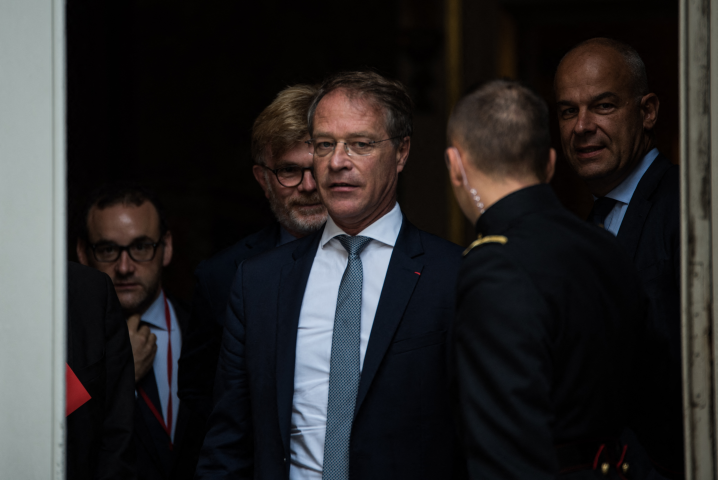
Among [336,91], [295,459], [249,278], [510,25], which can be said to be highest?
[510,25]

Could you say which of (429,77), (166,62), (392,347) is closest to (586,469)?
(392,347)

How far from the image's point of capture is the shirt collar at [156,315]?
3129 mm

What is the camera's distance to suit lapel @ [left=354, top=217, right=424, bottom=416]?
73.3 inches

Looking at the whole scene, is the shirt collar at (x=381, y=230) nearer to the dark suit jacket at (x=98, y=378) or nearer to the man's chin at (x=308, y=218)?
the man's chin at (x=308, y=218)

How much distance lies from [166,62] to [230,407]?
A: 418 cm

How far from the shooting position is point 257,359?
2012mm

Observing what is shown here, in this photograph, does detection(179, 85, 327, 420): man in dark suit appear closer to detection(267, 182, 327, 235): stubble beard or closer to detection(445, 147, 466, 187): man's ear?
detection(267, 182, 327, 235): stubble beard

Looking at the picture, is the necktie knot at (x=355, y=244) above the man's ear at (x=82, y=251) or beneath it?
above

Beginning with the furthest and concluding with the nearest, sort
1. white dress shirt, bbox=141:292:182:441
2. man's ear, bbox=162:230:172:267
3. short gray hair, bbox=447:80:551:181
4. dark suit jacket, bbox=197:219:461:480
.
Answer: man's ear, bbox=162:230:172:267
white dress shirt, bbox=141:292:182:441
dark suit jacket, bbox=197:219:461:480
short gray hair, bbox=447:80:551:181

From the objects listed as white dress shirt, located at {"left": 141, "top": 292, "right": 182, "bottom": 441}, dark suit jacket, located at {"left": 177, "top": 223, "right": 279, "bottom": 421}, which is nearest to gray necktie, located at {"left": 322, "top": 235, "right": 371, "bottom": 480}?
dark suit jacket, located at {"left": 177, "top": 223, "right": 279, "bottom": 421}

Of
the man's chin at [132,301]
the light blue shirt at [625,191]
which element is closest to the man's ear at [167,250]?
the man's chin at [132,301]

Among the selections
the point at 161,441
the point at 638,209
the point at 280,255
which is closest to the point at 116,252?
the point at 161,441

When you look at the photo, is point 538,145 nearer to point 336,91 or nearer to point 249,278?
point 336,91

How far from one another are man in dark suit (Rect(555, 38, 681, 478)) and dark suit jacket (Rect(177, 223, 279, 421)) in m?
1.27
